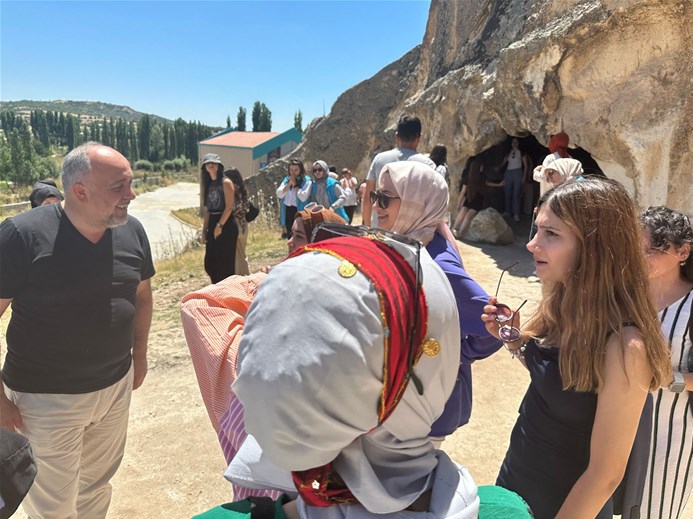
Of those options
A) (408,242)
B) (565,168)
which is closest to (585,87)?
(565,168)

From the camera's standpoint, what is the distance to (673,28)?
15.9ft

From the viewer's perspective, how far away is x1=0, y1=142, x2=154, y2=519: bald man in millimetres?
1964

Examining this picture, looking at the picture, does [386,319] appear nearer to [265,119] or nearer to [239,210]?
[239,210]

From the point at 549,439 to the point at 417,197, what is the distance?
1021 millimetres

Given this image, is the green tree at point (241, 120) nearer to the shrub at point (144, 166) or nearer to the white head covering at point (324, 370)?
the shrub at point (144, 166)

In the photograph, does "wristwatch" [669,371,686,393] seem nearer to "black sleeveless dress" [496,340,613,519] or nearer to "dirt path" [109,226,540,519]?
"black sleeveless dress" [496,340,613,519]

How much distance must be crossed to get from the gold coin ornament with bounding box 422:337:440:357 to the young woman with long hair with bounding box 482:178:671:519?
2.50 ft

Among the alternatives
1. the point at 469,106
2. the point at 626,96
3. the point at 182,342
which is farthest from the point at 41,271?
the point at 469,106

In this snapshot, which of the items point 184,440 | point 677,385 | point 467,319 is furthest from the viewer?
point 184,440

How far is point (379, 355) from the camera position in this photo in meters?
0.68

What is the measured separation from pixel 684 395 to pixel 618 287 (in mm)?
741

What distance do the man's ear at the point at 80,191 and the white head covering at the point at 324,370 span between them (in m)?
1.75

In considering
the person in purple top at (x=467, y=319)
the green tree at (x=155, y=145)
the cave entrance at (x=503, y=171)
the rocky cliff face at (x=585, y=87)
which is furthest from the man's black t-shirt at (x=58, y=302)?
the green tree at (x=155, y=145)

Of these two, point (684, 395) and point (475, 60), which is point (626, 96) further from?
point (684, 395)
